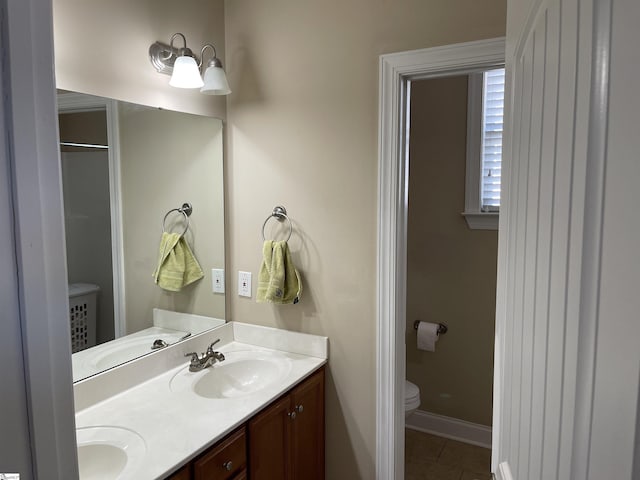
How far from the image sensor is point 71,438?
0.51 m

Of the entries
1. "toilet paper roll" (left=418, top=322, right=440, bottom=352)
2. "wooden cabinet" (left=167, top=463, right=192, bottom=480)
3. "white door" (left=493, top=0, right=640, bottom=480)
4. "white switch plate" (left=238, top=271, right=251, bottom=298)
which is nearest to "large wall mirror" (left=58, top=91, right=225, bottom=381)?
"white switch plate" (left=238, top=271, right=251, bottom=298)

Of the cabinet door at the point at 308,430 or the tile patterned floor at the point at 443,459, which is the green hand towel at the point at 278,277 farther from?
the tile patterned floor at the point at 443,459

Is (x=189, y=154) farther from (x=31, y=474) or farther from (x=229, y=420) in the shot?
(x=31, y=474)

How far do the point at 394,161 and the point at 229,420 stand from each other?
1.15 metres

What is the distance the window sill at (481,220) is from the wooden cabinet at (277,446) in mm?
1323

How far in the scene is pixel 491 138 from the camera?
105 inches

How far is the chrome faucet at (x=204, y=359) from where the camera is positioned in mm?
1910

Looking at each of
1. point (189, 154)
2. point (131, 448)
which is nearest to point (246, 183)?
point (189, 154)

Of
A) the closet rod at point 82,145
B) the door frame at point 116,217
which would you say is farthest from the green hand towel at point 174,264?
the closet rod at point 82,145

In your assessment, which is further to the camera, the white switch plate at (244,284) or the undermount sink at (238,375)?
the white switch plate at (244,284)

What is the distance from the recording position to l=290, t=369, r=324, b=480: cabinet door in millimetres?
1859

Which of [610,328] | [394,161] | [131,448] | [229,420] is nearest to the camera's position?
[610,328]

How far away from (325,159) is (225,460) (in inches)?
48.6

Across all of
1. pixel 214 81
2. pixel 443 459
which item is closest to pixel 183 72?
pixel 214 81
